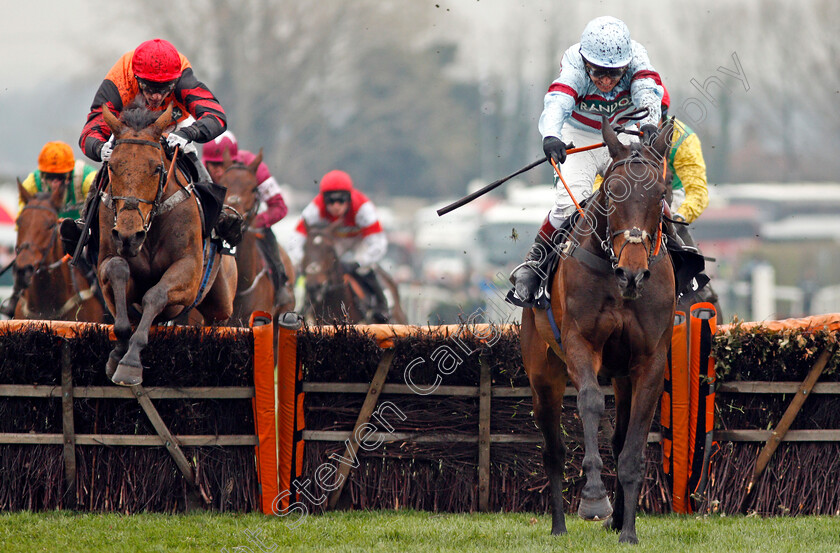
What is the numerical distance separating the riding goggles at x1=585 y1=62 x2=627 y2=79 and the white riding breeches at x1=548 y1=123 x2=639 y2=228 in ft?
1.05

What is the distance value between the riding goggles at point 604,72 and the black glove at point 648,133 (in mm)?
576

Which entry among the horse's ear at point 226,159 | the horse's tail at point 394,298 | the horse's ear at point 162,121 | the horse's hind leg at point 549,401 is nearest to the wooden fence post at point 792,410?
the horse's hind leg at point 549,401

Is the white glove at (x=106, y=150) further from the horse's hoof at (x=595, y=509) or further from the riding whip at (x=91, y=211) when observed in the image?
the horse's hoof at (x=595, y=509)

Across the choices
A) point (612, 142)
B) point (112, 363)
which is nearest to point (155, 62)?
point (112, 363)

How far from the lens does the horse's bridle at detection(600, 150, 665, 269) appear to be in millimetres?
5012

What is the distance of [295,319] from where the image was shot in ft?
20.3

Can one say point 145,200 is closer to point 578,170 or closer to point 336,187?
point 578,170

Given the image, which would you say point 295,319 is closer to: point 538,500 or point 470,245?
point 538,500

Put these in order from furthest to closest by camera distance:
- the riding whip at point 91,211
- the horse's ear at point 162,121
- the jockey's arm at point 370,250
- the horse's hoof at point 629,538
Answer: the jockey's arm at point 370,250 → the riding whip at point 91,211 → the horse's ear at point 162,121 → the horse's hoof at point 629,538

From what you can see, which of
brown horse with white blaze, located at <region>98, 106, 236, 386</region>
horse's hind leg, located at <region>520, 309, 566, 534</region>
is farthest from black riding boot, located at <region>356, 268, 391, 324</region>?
horse's hind leg, located at <region>520, 309, 566, 534</region>

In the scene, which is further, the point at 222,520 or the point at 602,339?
the point at 222,520

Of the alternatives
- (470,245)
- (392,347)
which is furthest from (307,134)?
(392,347)

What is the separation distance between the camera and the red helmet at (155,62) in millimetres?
6695

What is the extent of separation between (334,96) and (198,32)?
578 cm
